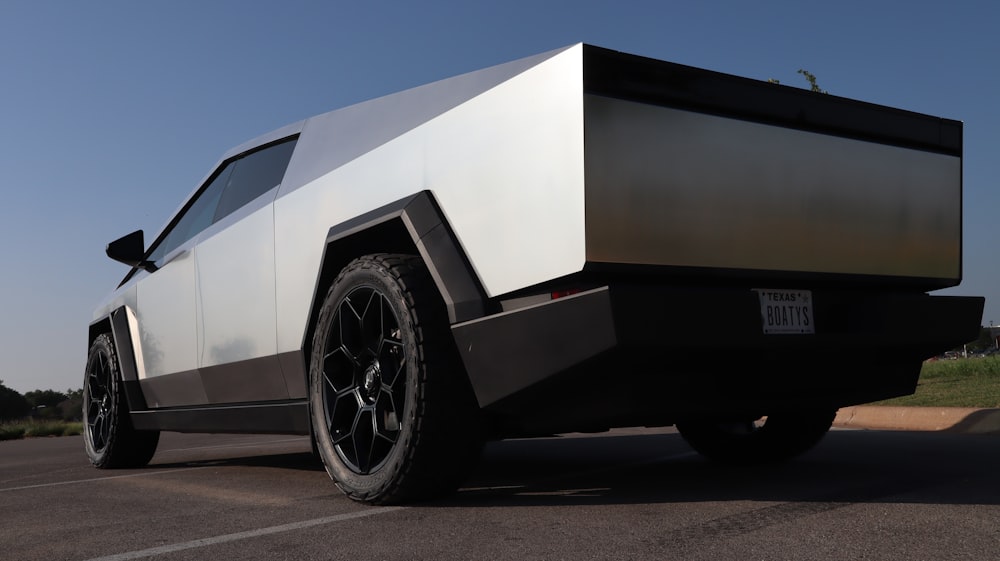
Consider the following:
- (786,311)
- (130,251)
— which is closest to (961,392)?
(786,311)

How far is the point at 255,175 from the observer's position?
16.0 ft

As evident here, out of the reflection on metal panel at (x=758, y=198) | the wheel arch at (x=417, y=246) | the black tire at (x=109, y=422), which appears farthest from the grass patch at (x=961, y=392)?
the black tire at (x=109, y=422)

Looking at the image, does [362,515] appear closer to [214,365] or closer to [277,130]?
[214,365]

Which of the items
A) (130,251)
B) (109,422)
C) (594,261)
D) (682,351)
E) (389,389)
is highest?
(130,251)

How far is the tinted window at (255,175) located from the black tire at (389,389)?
1.21 meters

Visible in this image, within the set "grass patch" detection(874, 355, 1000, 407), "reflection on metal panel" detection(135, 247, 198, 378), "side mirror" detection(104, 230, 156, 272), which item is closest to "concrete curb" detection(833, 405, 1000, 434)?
"grass patch" detection(874, 355, 1000, 407)

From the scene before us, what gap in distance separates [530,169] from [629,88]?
0.40m

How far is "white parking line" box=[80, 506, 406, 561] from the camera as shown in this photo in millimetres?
2649

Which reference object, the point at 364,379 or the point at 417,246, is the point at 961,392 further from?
the point at 417,246

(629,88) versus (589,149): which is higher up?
(629,88)

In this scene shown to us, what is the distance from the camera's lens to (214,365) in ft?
15.9

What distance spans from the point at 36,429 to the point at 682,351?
1344cm

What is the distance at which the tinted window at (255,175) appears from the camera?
4621 millimetres

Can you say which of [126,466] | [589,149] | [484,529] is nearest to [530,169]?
[589,149]
